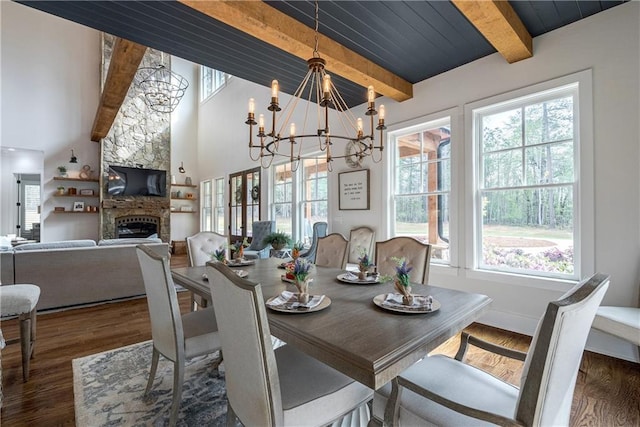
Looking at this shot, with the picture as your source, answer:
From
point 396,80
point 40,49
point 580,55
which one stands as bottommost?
point 580,55

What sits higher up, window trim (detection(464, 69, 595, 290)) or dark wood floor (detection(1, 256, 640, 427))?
window trim (detection(464, 69, 595, 290))

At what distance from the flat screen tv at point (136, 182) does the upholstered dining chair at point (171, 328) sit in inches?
279

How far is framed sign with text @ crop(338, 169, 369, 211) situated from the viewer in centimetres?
423

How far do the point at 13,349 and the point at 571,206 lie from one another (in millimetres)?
5206

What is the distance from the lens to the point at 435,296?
1601mm

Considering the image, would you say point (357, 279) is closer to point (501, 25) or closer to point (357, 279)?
point (357, 279)

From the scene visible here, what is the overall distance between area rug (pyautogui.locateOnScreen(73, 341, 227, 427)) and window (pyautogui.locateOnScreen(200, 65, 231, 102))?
7280mm

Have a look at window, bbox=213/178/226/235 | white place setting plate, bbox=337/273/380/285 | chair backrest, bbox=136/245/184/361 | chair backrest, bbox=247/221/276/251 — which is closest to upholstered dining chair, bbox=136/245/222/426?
chair backrest, bbox=136/245/184/361

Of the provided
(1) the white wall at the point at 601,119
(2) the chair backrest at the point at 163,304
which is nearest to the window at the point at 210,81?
(1) the white wall at the point at 601,119

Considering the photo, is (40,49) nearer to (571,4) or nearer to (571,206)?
(571,4)

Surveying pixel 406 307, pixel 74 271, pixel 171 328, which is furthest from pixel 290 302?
pixel 74 271

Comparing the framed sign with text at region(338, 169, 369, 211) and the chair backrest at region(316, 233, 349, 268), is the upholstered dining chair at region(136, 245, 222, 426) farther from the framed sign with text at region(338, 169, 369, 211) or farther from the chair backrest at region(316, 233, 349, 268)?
the framed sign with text at region(338, 169, 369, 211)

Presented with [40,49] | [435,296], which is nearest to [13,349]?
[435,296]

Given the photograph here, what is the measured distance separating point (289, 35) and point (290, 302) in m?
2.18
